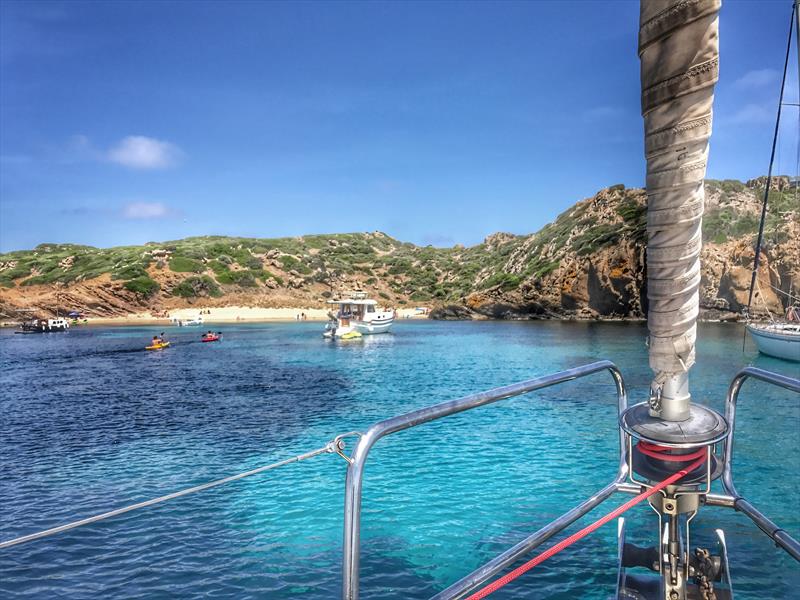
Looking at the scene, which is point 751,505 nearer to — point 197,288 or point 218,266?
point 197,288

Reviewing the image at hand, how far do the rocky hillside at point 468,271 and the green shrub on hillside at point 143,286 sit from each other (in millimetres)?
167

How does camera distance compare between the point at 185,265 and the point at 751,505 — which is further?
the point at 185,265

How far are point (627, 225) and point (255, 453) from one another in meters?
73.2

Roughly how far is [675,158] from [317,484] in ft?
39.1

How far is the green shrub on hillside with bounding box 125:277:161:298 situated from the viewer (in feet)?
298

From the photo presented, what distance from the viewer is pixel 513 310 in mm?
84188

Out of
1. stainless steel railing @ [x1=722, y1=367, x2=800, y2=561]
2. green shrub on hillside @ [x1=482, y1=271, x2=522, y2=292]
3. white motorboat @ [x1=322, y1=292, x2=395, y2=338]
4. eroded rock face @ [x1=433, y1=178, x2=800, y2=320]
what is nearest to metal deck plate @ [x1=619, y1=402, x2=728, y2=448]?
stainless steel railing @ [x1=722, y1=367, x2=800, y2=561]

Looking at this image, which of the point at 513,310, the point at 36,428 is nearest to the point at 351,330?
the point at 513,310

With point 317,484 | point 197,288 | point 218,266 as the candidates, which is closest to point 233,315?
point 197,288

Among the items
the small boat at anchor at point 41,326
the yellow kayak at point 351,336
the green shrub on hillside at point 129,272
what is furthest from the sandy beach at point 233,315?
the yellow kayak at point 351,336

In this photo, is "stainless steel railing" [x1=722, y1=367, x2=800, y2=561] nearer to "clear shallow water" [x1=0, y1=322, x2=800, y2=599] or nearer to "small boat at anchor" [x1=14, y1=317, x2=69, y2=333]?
"clear shallow water" [x1=0, y1=322, x2=800, y2=599]

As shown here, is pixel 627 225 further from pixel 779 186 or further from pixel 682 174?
pixel 682 174

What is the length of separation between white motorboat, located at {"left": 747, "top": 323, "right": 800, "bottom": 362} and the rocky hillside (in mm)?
22005

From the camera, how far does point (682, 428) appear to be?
2.69m
